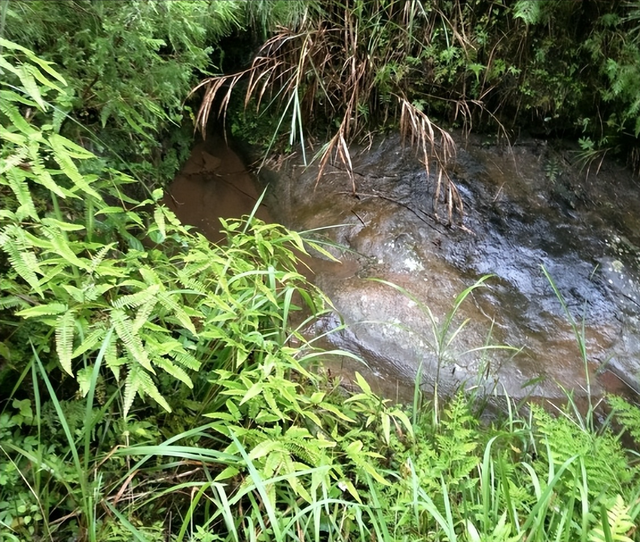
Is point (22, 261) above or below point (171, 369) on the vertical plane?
above

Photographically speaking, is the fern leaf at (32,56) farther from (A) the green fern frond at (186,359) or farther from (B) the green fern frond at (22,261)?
(A) the green fern frond at (186,359)

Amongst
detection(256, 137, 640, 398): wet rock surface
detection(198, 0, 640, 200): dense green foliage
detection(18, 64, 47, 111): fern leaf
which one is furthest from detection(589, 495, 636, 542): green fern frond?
detection(198, 0, 640, 200): dense green foliage

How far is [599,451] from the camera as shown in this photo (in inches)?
60.2

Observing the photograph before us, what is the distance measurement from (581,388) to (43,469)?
7.79ft

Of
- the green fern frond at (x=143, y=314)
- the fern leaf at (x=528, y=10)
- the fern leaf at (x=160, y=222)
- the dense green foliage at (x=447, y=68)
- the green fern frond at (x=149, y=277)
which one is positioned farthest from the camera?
the dense green foliage at (x=447, y=68)

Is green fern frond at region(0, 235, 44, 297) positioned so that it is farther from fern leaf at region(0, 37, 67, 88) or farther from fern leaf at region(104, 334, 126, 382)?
fern leaf at region(0, 37, 67, 88)

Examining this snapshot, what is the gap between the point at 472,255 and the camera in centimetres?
283

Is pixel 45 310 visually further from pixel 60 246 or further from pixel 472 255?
pixel 472 255

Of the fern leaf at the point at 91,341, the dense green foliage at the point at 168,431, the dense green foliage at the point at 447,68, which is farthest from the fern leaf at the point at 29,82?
the dense green foliage at the point at 447,68

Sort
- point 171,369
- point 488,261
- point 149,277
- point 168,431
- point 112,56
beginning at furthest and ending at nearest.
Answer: point 488,261 → point 112,56 → point 168,431 → point 149,277 → point 171,369

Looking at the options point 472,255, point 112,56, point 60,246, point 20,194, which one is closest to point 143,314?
point 60,246

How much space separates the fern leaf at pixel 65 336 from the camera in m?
1.10

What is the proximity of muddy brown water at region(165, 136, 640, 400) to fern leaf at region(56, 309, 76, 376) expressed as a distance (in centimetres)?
125

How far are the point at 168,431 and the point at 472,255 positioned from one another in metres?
2.12
